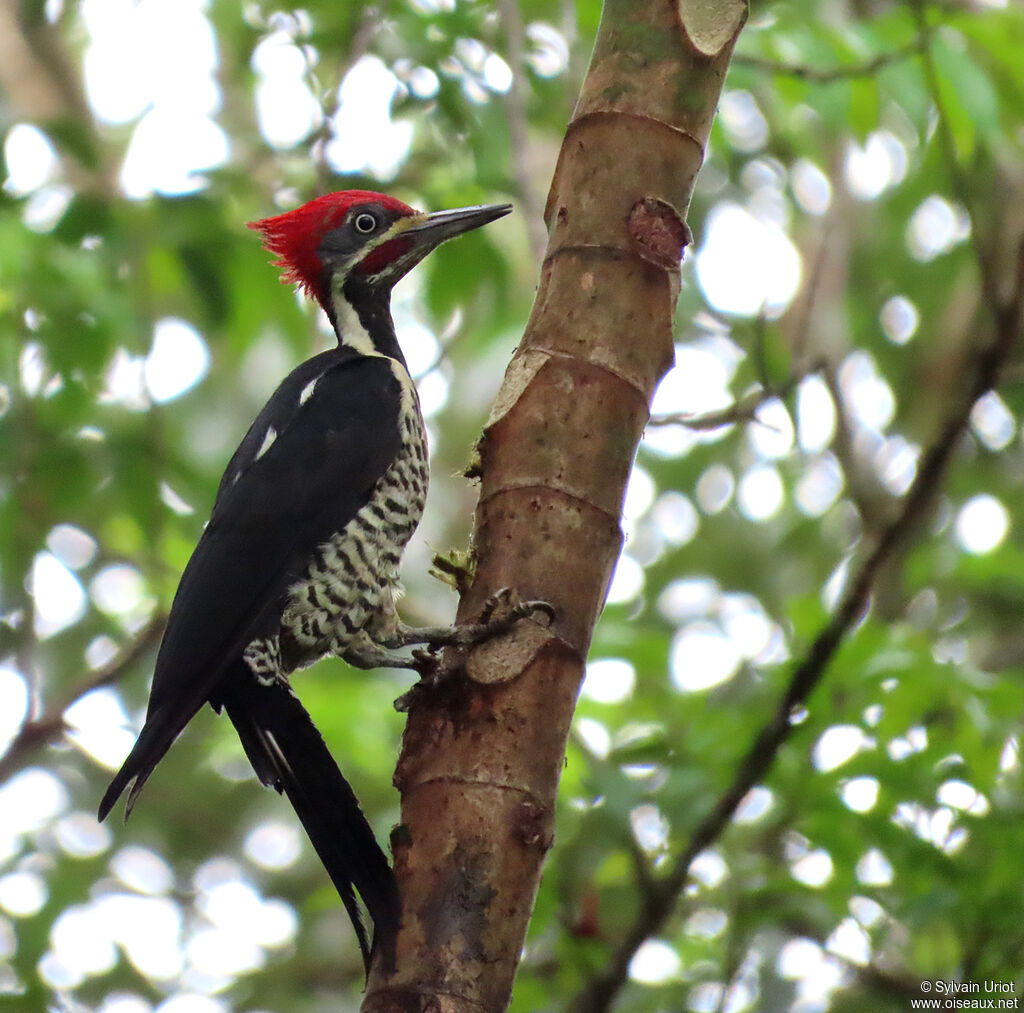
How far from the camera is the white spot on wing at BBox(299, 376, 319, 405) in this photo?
126 inches

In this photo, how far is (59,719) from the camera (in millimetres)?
3311

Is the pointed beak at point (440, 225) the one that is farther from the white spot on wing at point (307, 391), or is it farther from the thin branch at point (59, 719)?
the thin branch at point (59, 719)

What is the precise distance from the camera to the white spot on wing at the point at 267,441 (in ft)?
10.3

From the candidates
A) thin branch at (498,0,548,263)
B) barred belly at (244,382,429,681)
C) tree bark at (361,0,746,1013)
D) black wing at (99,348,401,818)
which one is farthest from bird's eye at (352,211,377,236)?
tree bark at (361,0,746,1013)

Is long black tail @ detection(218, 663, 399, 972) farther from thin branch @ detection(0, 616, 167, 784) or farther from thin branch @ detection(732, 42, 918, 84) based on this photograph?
thin branch @ detection(732, 42, 918, 84)

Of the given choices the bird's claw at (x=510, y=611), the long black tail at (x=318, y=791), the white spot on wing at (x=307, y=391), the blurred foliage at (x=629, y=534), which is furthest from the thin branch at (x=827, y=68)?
the long black tail at (x=318, y=791)

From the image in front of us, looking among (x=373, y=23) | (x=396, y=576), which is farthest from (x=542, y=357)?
(x=373, y=23)

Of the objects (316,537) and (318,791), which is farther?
(316,537)

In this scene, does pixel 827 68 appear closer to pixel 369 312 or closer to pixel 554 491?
pixel 369 312

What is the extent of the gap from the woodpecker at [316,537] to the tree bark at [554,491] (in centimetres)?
31

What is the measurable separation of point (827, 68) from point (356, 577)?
66.8 inches

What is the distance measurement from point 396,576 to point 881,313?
398cm

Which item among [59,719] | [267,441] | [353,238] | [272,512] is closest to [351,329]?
[353,238]

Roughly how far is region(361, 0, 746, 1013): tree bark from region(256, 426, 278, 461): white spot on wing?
102 cm
